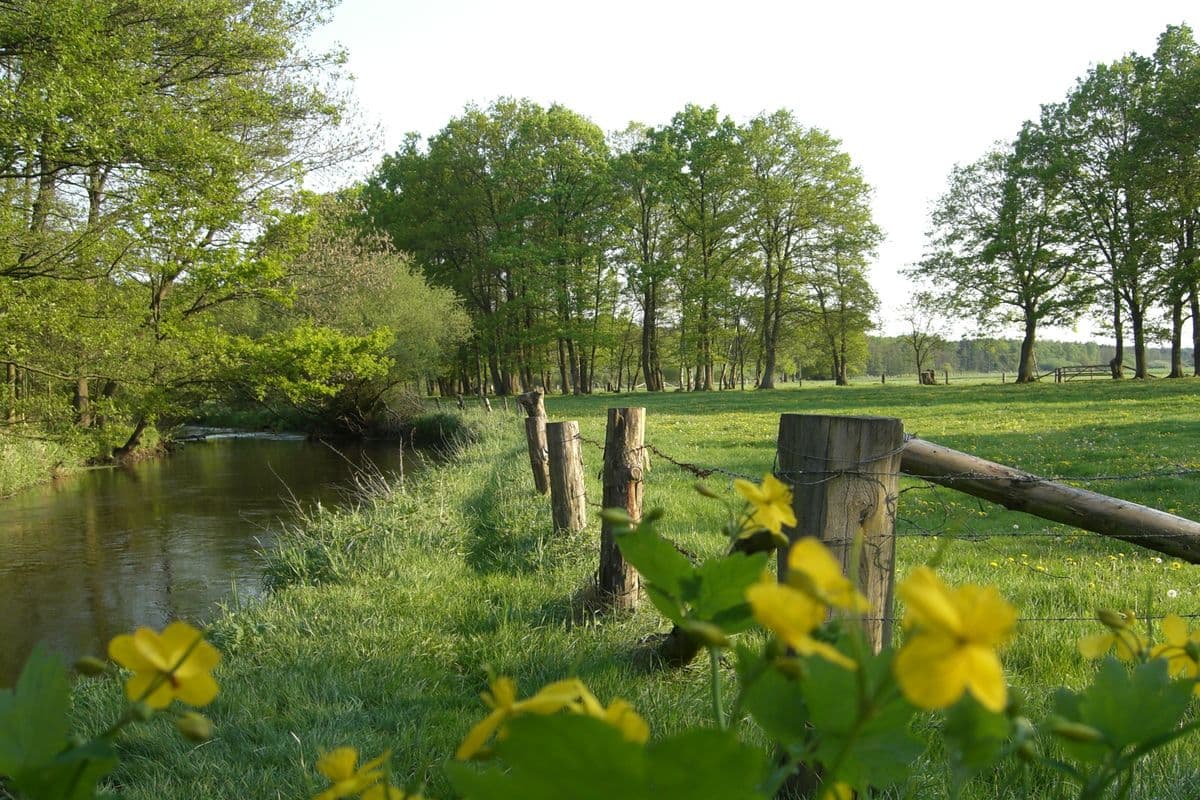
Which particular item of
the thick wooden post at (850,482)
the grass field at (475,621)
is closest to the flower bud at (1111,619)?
the grass field at (475,621)

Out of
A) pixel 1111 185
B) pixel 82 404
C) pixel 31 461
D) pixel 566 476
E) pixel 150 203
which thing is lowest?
pixel 31 461

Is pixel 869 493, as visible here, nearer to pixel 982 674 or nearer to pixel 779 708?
pixel 779 708

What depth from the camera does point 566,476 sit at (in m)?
5.90

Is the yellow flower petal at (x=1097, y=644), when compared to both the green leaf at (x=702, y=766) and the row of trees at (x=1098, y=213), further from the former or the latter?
the row of trees at (x=1098, y=213)

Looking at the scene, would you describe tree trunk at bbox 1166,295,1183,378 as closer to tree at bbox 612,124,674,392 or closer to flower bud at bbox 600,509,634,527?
tree at bbox 612,124,674,392

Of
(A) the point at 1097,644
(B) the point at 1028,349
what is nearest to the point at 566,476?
(A) the point at 1097,644

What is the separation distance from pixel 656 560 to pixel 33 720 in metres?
0.35

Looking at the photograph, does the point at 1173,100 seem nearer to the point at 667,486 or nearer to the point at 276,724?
the point at 667,486

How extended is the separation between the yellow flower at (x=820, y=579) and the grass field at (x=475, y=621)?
68 millimetres

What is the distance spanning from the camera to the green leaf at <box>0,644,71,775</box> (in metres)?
0.34

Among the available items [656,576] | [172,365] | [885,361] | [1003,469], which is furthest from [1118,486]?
[885,361]

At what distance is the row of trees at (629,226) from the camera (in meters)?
36.2

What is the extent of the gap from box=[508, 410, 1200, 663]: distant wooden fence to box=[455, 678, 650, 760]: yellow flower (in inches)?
19.7

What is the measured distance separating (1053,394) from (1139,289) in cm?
833
